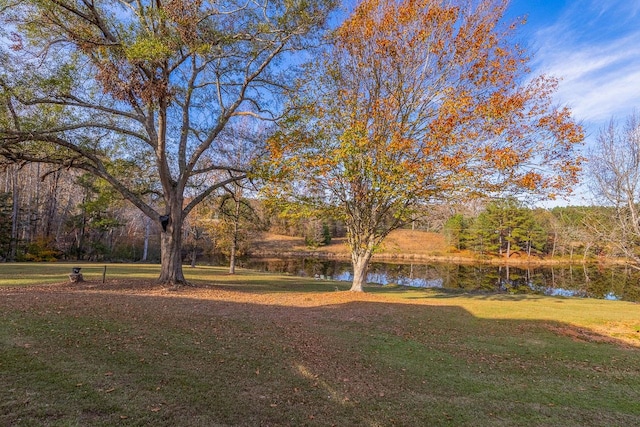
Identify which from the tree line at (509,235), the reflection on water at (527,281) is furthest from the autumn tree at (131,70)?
the tree line at (509,235)

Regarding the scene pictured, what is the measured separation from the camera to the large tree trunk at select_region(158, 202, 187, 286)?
13734mm

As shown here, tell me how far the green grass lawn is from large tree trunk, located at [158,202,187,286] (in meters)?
3.96

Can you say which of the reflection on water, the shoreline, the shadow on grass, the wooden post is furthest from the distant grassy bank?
the shadow on grass

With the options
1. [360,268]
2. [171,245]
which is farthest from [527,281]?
[171,245]

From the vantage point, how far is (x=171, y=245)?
13.9 metres

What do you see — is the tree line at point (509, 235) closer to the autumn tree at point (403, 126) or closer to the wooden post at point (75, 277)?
the autumn tree at point (403, 126)

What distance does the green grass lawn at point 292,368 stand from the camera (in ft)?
12.7

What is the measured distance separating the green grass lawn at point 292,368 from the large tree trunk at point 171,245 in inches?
156

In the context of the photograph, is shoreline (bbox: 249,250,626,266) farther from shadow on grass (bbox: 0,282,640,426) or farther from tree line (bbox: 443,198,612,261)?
shadow on grass (bbox: 0,282,640,426)

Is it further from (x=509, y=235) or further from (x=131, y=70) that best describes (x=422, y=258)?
(x=131, y=70)

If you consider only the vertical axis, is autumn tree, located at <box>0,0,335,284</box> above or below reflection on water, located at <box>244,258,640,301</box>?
above

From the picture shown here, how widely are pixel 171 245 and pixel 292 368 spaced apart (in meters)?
10.2

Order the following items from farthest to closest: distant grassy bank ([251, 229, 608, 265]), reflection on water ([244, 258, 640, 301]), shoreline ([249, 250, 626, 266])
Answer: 1. distant grassy bank ([251, 229, 608, 265])
2. shoreline ([249, 250, 626, 266])
3. reflection on water ([244, 258, 640, 301])

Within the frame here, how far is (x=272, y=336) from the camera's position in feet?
23.0
